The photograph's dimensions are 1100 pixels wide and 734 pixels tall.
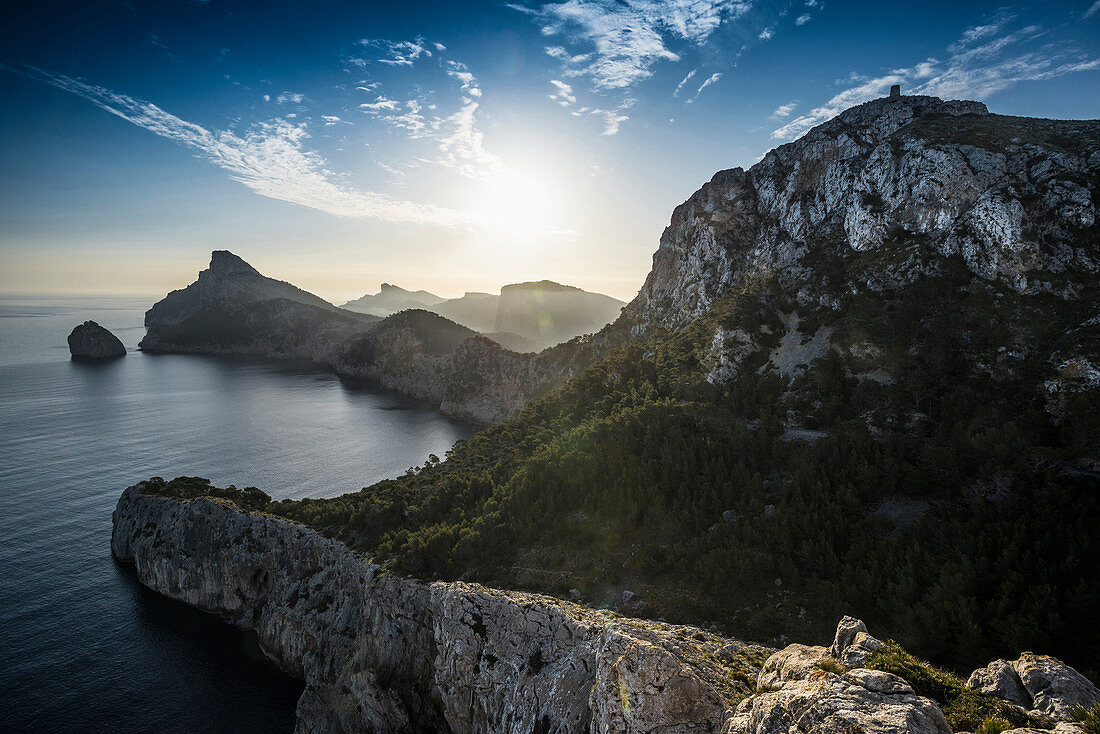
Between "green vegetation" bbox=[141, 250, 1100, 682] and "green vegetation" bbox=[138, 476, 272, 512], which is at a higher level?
"green vegetation" bbox=[141, 250, 1100, 682]

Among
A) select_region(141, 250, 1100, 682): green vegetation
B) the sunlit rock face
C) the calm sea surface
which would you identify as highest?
the sunlit rock face

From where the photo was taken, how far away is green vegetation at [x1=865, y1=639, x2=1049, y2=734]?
36.3 feet

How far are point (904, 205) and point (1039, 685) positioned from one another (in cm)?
6026

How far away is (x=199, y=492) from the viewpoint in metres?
61.9

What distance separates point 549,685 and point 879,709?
15617 mm

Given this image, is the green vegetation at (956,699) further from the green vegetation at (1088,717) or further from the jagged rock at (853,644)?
the green vegetation at (1088,717)

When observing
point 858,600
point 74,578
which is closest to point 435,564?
point 858,600

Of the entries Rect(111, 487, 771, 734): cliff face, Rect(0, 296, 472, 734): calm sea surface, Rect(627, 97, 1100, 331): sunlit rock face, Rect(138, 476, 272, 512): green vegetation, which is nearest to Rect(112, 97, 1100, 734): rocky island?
Rect(111, 487, 771, 734): cliff face

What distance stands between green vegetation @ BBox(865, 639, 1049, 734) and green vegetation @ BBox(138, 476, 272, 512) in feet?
213

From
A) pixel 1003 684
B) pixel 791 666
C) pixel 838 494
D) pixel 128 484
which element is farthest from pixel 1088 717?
pixel 128 484

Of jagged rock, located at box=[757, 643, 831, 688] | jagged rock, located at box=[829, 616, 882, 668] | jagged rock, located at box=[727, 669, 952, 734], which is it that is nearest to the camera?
jagged rock, located at box=[727, 669, 952, 734]

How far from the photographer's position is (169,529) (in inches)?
2174

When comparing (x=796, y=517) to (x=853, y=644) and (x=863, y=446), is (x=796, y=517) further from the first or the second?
(x=853, y=644)

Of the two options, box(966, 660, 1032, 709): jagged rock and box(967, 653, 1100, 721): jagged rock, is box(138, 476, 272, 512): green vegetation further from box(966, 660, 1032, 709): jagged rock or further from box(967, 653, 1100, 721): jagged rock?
box(967, 653, 1100, 721): jagged rock
